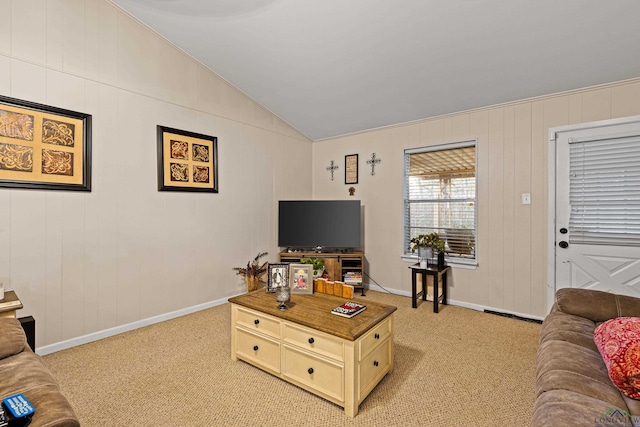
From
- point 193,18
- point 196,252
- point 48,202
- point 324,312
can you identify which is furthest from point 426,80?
point 48,202

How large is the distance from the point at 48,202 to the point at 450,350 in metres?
3.58

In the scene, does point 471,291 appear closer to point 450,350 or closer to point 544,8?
point 450,350

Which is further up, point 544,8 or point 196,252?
point 544,8

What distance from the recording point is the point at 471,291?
3709 mm

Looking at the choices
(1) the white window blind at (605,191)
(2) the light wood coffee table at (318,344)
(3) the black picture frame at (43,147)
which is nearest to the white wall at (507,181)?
(1) the white window blind at (605,191)

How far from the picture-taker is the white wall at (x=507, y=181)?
3.06 metres

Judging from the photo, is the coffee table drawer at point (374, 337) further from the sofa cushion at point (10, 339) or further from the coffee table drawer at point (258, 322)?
the sofa cushion at point (10, 339)

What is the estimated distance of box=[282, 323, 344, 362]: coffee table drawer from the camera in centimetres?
186

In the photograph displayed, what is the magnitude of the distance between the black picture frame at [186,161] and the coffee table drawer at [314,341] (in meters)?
2.17

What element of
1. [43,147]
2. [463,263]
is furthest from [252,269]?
[463,263]

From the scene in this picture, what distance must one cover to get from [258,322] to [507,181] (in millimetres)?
2997

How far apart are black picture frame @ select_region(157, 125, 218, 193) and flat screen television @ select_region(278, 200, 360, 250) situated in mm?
1108

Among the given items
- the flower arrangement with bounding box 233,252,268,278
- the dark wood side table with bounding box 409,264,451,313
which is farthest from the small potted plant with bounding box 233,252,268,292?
the dark wood side table with bounding box 409,264,451,313

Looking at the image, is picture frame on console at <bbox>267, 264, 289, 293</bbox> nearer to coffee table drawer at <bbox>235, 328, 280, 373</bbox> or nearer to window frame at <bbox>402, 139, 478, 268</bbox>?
coffee table drawer at <bbox>235, 328, 280, 373</bbox>
